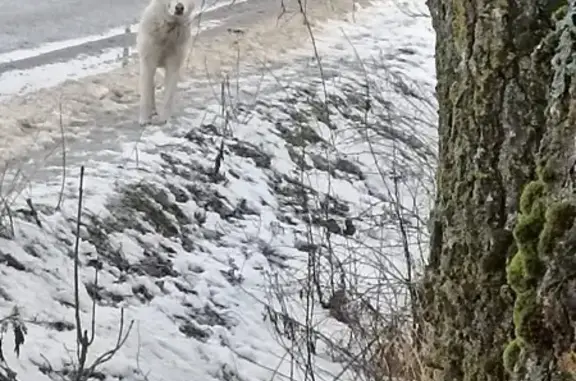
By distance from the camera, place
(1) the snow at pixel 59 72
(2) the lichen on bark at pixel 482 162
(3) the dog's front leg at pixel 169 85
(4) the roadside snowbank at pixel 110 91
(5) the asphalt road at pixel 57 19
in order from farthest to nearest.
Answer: (5) the asphalt road at pixel 57 19
(1) the snow at pixel 59 72
(3) the dog's front leg at pixel 169 85
(4) the roadside snowbank at pixel 110 91
(2) the lichen on bark at pixel 482 162

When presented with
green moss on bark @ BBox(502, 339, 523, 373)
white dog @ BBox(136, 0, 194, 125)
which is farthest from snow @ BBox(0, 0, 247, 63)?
green moss on bark @ BBox(502, 339, 523, 373)

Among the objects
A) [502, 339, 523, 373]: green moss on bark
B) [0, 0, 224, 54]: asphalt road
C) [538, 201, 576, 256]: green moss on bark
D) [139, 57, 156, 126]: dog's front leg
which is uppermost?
[538, 201, 576, 256]: green moss on bark

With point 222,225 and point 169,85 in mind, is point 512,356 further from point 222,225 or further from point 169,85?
point 169,85

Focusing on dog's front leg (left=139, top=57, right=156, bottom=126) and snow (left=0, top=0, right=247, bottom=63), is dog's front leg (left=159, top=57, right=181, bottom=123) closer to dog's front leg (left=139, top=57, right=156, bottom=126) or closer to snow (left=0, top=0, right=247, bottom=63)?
dog's front leg (left=139, top=57, right=156, bottom=126)

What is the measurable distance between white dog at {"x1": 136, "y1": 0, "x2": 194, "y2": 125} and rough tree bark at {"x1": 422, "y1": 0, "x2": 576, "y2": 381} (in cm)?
515

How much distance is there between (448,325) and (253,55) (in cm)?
797

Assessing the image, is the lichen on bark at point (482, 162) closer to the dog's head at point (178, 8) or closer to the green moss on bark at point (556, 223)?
the green moss on bark at point (556, 223)

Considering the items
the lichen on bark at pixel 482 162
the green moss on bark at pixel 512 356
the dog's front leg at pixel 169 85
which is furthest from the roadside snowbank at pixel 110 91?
the green moss on bark at pixel 512 356

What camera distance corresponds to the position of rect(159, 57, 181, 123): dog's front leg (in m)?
8.37

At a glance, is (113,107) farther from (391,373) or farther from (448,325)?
(448,325)

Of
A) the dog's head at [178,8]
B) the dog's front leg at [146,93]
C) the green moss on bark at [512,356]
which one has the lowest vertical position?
the dog's front leg at [146,93]

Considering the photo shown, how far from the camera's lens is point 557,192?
80.4 inches

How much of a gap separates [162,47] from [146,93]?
0.38m

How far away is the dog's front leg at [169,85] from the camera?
837 centimetres
